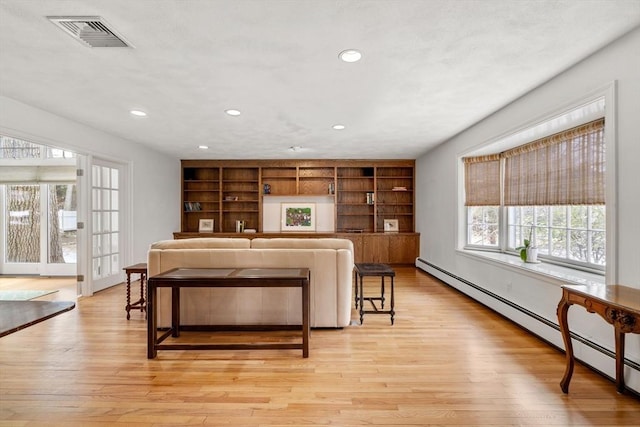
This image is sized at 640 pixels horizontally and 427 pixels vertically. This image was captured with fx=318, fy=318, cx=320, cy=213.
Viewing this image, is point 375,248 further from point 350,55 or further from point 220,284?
point 350,55

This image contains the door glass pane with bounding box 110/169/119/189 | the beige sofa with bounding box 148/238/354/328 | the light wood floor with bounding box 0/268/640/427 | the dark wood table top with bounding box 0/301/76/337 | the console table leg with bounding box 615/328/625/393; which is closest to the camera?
the dark wood table top with bounding box 0/301/76/337

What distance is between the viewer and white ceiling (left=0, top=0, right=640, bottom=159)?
183 centimetres

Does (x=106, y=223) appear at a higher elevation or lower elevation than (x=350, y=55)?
lower

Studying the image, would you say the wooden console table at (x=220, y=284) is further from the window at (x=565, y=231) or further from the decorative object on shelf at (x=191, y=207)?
the decorative object on shelf at (x=191, y=207)

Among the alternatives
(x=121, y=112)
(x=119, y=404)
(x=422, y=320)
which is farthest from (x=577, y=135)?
(x=121, y=112)

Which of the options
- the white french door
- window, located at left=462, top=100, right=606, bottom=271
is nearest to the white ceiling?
window, located at left=462, top=100, right=606, bottom=271

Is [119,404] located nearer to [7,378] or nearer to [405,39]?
[7,378]

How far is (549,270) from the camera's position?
3.05 meters

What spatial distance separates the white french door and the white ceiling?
87 cm

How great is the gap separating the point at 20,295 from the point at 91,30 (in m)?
4.19

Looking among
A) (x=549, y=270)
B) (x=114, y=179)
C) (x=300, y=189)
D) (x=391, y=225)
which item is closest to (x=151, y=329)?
(x=114, y=179)

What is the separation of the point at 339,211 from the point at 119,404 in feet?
18.7

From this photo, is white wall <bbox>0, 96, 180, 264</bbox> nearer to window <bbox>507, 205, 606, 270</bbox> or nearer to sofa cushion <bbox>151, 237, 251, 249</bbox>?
sofa cushion <bbox>151, 237, 251, 249</bbox>

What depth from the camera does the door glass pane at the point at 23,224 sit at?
5.86m
